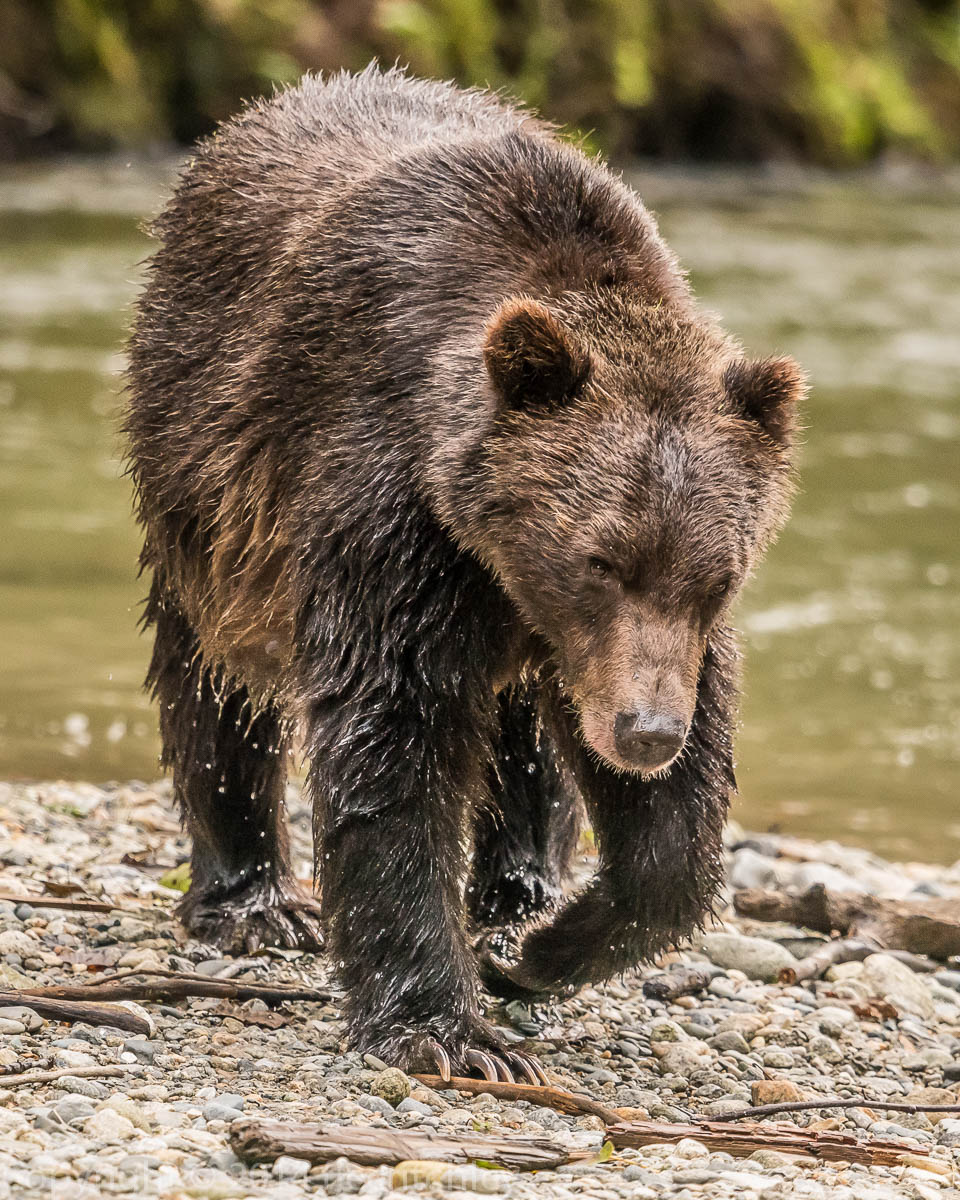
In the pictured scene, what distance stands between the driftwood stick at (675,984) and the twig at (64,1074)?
2.12 metres

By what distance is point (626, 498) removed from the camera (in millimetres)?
4617

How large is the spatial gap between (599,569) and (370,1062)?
1.49m

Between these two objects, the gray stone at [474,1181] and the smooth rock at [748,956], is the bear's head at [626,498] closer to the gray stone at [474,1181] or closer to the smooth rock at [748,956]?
the gray stone at [474,1181]

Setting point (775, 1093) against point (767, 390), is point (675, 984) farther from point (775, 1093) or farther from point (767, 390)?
point (767, 390)

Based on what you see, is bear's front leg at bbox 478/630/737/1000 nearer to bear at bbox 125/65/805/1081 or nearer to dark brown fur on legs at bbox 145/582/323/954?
bear at bbox 125/65/805/1081

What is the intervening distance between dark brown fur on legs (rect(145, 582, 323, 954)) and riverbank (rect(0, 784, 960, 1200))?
0.74 ft

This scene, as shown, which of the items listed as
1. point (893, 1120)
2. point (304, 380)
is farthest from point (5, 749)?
point (893, 1120)

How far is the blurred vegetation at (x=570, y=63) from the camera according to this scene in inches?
1051

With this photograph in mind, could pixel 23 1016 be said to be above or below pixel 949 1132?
above

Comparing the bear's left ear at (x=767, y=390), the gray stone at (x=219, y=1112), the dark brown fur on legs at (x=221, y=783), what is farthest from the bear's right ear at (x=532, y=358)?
the dark brown fur on legs at (x=221, y=783)

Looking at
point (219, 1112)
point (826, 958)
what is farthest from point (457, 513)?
point (826, 958)

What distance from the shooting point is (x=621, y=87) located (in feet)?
95.6

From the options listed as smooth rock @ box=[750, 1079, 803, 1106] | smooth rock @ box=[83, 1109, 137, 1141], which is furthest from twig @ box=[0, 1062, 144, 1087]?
smooth rock @ box=[750, 1079, 803, 1106]

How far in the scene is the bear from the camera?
4.68m
